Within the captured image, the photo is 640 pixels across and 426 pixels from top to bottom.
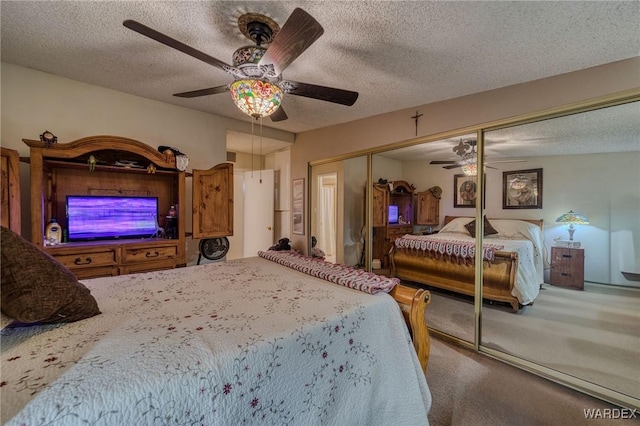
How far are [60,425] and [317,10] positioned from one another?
2047 mm

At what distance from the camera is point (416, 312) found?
1431 mm

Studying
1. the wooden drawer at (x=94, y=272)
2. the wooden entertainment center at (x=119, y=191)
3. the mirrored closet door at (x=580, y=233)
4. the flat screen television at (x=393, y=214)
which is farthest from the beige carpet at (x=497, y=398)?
the wooden drawer at (x=94, y=272)

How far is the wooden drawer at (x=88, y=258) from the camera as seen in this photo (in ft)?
7.18

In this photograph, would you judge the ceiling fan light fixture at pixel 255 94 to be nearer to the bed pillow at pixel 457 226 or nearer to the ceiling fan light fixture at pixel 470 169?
the ceiling fan light fixture at pixel 470 169

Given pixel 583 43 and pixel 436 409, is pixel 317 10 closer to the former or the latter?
pixel 583 43

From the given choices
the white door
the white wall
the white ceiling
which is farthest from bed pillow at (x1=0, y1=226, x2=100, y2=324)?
the white door

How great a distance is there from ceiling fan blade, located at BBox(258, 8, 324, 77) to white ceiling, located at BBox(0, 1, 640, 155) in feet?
1.21

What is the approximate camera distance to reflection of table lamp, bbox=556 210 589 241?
6.65ft

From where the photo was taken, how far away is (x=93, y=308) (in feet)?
3.60

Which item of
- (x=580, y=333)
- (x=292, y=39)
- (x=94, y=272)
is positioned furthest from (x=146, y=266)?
(x=580, y=333)

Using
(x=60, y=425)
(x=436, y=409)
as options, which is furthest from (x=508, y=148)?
(x=60, y=425)

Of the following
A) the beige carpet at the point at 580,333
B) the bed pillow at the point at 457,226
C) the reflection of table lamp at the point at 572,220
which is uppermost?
the reflection of table lamp at the point at 572,220

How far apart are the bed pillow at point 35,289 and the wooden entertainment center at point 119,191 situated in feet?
5.10

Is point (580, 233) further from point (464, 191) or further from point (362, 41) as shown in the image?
point (362, 41)
